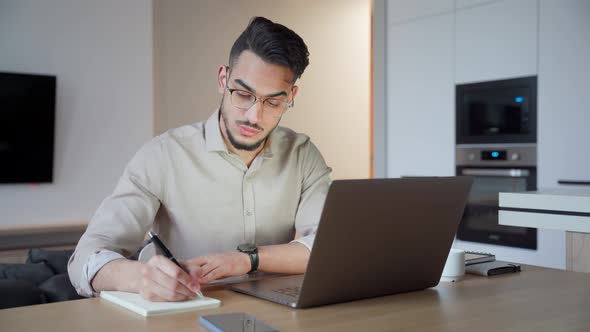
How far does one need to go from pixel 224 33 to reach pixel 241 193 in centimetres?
407

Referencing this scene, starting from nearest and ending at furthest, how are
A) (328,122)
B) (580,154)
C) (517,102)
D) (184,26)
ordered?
(580,154), (517,102), (184,26), (328,122)

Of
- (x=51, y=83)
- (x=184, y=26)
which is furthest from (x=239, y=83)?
(x=184, y=26)

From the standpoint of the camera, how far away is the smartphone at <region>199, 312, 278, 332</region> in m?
0.98

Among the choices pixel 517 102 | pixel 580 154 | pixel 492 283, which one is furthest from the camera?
pixel 517 102

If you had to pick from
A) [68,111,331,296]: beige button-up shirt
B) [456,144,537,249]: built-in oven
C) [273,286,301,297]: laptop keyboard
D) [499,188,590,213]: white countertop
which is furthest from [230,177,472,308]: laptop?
[456,144,537,249]: built-in oven

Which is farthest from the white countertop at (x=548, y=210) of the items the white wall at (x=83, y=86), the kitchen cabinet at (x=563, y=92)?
the white wall at (x=83, y=86)

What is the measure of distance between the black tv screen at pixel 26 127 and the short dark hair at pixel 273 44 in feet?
10.2

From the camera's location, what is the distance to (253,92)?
1.77 metres

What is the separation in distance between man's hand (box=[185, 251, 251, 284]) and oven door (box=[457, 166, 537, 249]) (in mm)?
2632

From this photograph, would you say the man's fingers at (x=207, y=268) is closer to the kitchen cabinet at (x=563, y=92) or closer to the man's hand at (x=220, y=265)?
the man's hand at (x=220, y=265)

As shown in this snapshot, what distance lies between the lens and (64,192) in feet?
15.1

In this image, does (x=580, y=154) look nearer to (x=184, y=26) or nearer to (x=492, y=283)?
(x=492, y=283)

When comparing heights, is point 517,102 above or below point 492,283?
above

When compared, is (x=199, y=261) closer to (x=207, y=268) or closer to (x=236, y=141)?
(x=207, y=268)
